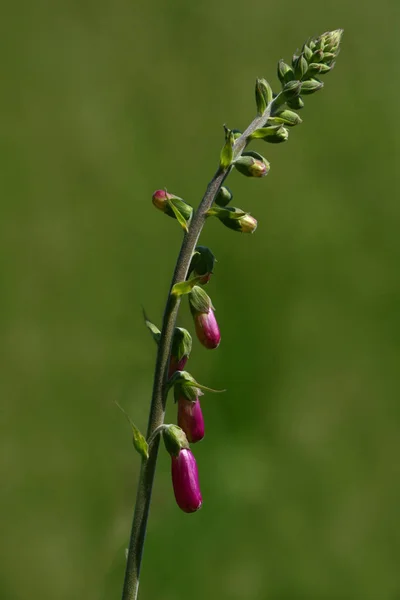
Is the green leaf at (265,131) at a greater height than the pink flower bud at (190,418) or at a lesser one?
greater

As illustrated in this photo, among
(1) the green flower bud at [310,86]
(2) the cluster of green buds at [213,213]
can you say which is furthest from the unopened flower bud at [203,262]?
(1) the green flower bud at [310,86]

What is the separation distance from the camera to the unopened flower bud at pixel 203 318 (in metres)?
0.42

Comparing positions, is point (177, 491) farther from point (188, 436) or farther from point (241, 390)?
point (241, 390)

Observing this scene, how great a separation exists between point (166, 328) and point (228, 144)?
0.29 feet

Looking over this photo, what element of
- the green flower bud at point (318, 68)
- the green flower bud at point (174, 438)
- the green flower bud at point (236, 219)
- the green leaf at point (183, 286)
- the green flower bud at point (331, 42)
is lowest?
the green flower bud at point (174, 438)

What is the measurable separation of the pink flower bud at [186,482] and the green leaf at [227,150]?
5.4 inches

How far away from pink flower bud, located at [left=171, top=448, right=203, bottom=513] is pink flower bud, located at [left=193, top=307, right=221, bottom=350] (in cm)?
6

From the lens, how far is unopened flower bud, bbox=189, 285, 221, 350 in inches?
16.4

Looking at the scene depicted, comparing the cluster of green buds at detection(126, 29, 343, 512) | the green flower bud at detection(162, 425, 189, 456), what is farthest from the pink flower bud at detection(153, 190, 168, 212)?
the green flower bud at detection(162, 425, 189, 456)

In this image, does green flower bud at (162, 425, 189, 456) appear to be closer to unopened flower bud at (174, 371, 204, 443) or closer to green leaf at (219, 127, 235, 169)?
unopened flower bud at (174, 371, 204, 443)

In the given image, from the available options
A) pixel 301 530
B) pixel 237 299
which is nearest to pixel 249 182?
pixel 237 299

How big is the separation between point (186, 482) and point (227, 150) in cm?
16

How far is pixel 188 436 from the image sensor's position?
44cm

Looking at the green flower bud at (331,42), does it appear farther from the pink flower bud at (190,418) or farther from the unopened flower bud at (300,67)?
the pink flower bud at (190,418)
